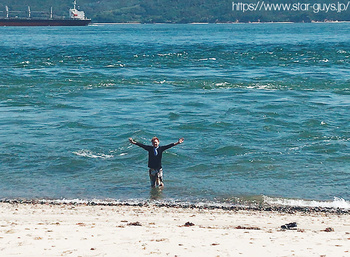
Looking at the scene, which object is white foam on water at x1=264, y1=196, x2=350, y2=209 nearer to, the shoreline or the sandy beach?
the shoreline

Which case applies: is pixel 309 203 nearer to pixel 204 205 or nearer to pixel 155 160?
pixel 204 205

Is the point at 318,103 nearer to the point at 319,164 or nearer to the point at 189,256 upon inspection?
the point at 319,164

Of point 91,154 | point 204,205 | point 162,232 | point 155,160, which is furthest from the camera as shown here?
point 91,154

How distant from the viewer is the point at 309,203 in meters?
14.5

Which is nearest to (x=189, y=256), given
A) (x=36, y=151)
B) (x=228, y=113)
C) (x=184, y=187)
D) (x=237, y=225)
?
(x=237, y=225)

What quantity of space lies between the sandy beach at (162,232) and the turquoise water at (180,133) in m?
2.05

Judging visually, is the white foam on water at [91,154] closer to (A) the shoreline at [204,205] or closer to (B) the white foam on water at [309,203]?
(A) the shoreline at [204,205]

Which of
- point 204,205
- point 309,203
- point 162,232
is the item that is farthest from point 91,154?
point 162,232

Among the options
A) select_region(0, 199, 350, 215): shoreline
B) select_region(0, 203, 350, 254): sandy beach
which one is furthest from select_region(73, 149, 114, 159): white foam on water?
select_region(0, 203, 350, 254): sandy beach

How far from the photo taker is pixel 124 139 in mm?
21922

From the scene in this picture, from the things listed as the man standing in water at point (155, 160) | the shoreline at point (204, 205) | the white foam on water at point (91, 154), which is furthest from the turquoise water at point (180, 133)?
the shoreline at point (204, 205)

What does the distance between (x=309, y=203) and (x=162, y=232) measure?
5.14 m

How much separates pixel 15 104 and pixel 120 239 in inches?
827

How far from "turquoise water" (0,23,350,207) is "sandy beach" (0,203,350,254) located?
2047mm
